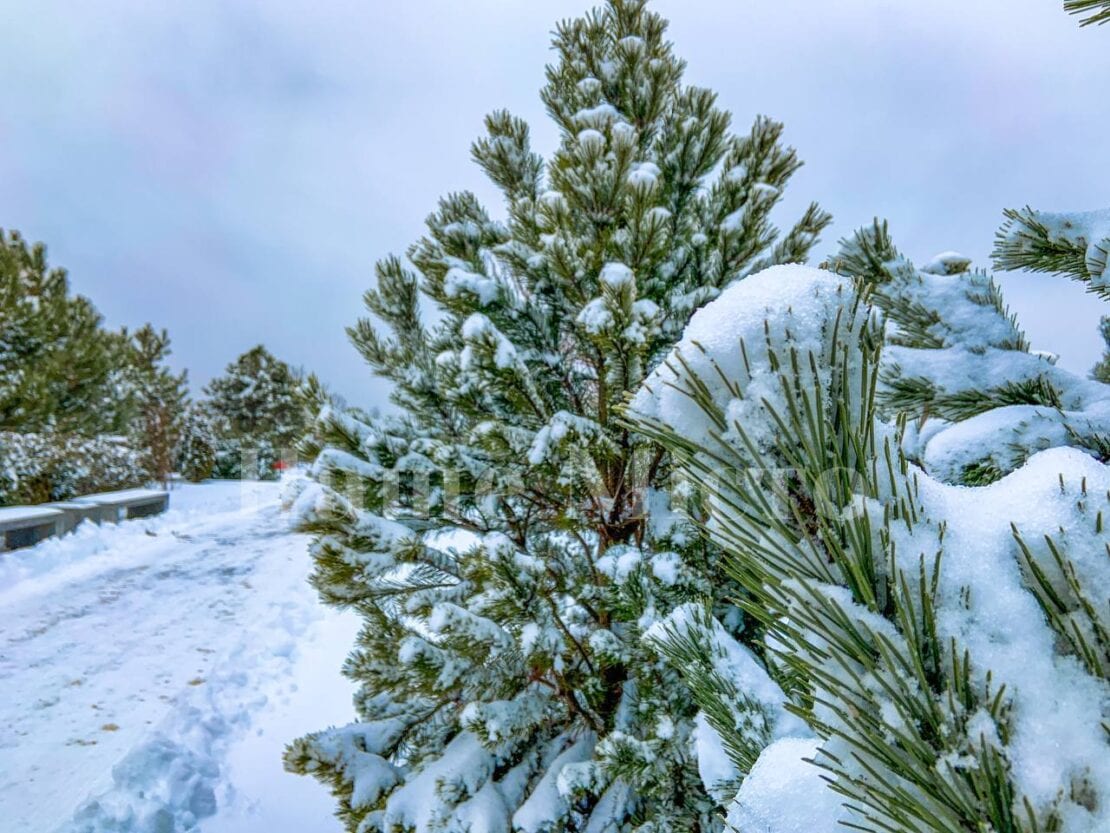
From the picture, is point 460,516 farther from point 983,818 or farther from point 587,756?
point 983,818

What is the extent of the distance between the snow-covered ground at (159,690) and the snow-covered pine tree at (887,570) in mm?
4347

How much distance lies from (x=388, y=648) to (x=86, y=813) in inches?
93.7

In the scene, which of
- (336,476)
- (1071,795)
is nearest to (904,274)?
(1071,795)

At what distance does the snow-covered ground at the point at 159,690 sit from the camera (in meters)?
3.46

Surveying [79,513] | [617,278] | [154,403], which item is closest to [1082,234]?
[617,278]

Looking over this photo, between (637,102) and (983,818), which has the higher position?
(637,102)

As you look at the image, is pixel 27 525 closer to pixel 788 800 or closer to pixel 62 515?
pixel 62 515

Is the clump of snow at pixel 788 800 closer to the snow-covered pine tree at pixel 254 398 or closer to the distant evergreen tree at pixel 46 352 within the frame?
the distant evergreen tree at pixel 46 352

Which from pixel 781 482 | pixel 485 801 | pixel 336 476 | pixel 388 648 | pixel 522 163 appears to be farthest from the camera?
pixel 522 163

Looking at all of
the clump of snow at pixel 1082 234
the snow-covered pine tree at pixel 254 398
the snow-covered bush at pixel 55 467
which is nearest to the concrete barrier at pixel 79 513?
the snow-covered bush at pixel 55 467

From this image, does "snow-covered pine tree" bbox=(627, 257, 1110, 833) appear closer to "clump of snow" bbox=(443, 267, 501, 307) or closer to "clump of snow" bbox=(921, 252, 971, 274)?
"clump of snow" bbox=(921, 252, 971, 274)

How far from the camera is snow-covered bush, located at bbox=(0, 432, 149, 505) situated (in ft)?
42.8

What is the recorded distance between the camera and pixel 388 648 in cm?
262

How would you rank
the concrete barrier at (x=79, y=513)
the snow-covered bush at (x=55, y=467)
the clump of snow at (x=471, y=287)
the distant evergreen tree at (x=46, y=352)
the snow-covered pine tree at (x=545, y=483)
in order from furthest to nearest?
1. the snow-covered bush at (x=55, y=467)
2. the distant evergreen tree at (x=46, y=352)
3. the concrete barrier at (x=79, y=513)
4. the clump of snow at (x=471, y=287)
5. the snow-covered pine tree at (x=545, y=483)
